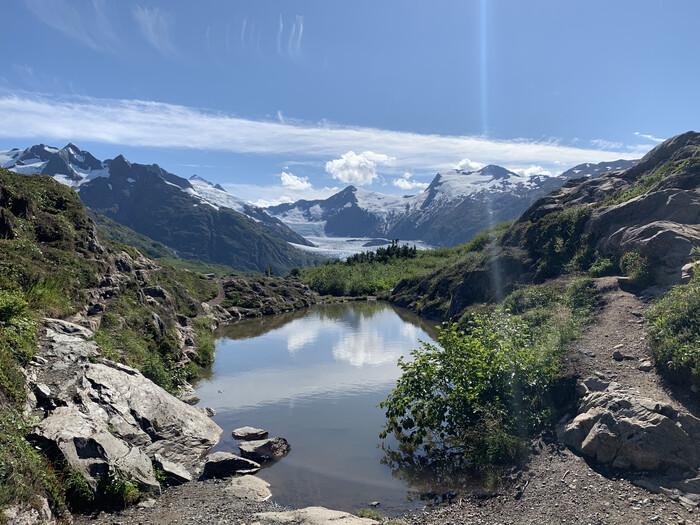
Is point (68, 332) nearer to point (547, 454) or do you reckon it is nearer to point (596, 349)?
point (547, 454)

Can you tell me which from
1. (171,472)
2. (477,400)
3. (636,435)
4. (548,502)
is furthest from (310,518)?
(636,435)

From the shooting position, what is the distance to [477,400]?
1830 centimetres

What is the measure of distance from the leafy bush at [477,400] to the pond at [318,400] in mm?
2599

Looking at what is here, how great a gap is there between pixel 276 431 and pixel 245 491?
7.28 metres

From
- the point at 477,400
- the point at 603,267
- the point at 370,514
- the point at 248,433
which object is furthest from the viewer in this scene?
the point at 603,267

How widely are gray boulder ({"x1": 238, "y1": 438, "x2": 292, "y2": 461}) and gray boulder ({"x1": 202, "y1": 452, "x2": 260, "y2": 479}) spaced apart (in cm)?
95

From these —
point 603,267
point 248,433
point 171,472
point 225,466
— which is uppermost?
point 603,267

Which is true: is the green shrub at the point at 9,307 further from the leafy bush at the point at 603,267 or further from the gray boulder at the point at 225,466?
the leafy bush at the point at 603,267

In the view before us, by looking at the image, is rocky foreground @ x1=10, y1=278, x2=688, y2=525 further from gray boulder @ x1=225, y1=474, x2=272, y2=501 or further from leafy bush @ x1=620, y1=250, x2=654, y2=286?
leafy bush @ x1=620, y1=250, x2=654, y2=286

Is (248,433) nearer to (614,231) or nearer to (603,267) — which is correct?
(603,267)

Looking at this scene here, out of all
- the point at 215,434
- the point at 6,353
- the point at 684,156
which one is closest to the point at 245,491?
the point at 215,434

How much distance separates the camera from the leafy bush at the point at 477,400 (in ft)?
55.6

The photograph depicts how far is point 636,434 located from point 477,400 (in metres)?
5.78

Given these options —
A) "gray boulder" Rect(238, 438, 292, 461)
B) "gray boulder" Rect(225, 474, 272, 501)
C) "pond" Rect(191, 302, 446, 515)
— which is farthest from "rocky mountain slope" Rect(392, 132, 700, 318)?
"gray boulder" Rect(225, 474, 272, 501)
